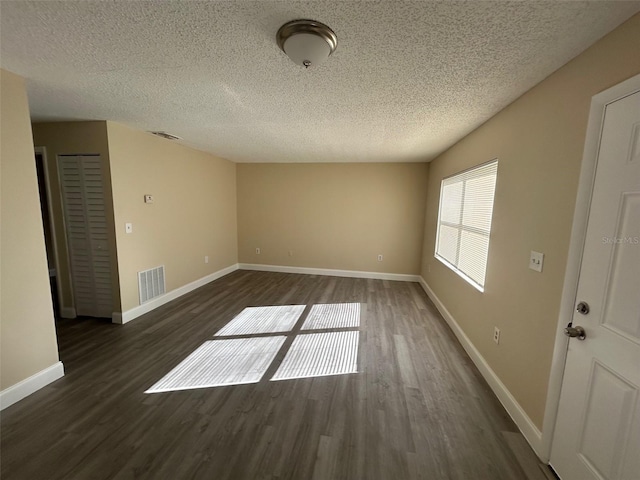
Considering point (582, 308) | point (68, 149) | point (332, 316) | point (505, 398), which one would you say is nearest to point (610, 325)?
point (582, 308)

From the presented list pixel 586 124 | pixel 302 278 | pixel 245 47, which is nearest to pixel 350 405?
pixel 586 124

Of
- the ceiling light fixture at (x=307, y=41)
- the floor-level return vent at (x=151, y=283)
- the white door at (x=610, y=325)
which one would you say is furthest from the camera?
the floor-level return vent at (x=151, y=283)

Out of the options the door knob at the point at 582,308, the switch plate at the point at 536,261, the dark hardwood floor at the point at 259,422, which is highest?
the switch plate at the point at 536,261

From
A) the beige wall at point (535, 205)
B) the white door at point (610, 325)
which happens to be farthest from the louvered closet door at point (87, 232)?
the white door at point (610, 325)

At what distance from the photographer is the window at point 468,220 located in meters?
2.52

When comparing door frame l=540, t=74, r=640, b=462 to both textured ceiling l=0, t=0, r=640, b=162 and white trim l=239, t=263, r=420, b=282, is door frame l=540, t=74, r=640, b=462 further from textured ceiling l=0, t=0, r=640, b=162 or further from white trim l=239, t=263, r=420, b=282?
white trim l=239, t=263, r=420, b=282

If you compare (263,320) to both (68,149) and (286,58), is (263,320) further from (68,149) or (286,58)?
(68,149)

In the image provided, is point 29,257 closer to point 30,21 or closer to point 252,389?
point 30,21

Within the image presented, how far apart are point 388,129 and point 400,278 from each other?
10.9 feet

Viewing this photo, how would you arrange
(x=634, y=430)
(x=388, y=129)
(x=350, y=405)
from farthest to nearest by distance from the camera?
(x=388, y=129)
(x=350, y=405)
(x=634, y=430)

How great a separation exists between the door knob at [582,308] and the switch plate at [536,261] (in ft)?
1.08

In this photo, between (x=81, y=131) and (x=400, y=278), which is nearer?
(x=81, y=131)

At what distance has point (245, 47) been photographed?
1417 mm

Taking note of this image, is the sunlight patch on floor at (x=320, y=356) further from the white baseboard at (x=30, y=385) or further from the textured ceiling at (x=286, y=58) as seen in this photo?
the textured ceiling at (x=286, y=58)
